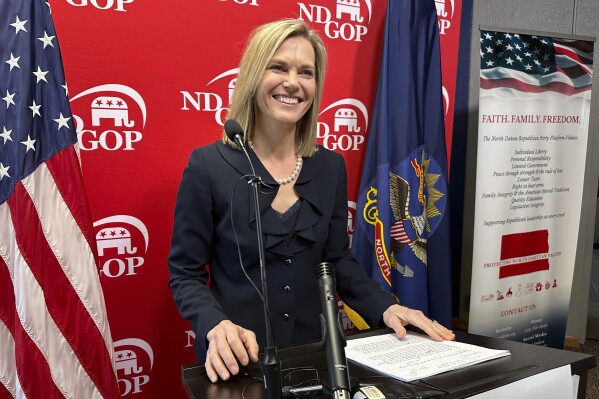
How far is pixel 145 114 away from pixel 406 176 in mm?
1302

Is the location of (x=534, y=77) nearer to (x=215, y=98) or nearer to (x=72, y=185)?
(x=215, y=98)

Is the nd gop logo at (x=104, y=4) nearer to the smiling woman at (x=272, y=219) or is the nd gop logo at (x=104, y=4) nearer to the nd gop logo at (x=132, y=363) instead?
the smiling woman at (x=272, y=219)

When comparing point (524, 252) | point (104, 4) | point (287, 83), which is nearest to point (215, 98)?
point (104, 4)

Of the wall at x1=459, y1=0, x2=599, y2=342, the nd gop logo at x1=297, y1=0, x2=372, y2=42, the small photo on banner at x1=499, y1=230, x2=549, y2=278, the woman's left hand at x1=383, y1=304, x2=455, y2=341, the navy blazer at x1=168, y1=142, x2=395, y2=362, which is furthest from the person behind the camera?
the wall at x1=459, y1=0, x2=599, y2=342

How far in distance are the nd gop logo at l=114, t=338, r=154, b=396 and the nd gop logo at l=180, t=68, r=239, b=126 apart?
1.03 metres

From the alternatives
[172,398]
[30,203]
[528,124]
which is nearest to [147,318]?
[172,398]

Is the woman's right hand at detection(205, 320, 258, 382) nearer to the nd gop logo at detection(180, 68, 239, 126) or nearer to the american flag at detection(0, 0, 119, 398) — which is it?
the american flag at detection(0, 0, 119, 398)

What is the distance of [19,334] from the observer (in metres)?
1.64

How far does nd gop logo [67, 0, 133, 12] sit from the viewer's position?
1.99 metres

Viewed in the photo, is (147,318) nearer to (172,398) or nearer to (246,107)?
(172,398)

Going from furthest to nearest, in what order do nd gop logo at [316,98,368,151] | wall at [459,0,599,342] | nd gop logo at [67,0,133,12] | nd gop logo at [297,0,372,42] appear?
1. wall at [459,0,599,342]
2. nd gop logo at [316,98,368,151]
3. nd gop logo at [297,0,372,42]
4. nd gop logo at [67,0,133,12]

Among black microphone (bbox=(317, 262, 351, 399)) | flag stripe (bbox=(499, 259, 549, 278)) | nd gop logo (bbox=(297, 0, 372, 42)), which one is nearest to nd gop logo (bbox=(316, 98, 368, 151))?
nd gop logo (bbox=(297, 0, 372, 42))

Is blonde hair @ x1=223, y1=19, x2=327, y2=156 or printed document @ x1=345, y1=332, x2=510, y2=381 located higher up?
blonde hair @ x1=223, y1=19, x2=327, y2=156

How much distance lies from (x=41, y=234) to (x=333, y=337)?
122cm
